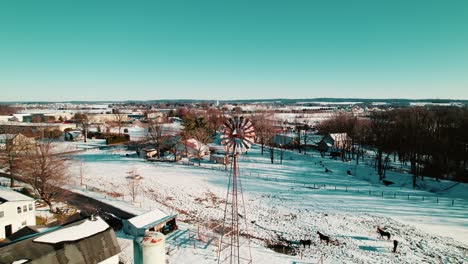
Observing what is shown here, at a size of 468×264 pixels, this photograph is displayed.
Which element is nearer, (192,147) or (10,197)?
(10,197)

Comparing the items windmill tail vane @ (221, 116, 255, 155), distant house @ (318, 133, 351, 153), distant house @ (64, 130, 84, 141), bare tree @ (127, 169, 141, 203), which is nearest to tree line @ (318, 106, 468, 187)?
distant house @ (318, 133, 351, 153)

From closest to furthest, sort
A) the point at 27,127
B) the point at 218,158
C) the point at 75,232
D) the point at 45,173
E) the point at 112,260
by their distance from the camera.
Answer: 1. the point at 75,232
2. the point at 112,260
3. the point at 45,173
4. the point at 218,158
5. the point at 27,127

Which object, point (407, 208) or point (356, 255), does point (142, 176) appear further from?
point (407, 208)

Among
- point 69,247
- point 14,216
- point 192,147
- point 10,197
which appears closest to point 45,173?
point 10,197

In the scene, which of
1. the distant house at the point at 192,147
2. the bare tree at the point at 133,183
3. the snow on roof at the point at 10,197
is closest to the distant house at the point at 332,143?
the distant house at the point at 192,147

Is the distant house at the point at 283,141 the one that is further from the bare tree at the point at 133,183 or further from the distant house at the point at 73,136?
the distant house at the point at 73,136

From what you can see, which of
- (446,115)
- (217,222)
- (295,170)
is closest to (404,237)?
(217,222)

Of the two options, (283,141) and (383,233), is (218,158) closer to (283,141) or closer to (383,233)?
(283,141)

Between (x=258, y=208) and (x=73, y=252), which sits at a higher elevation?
(x=73, y=252)
